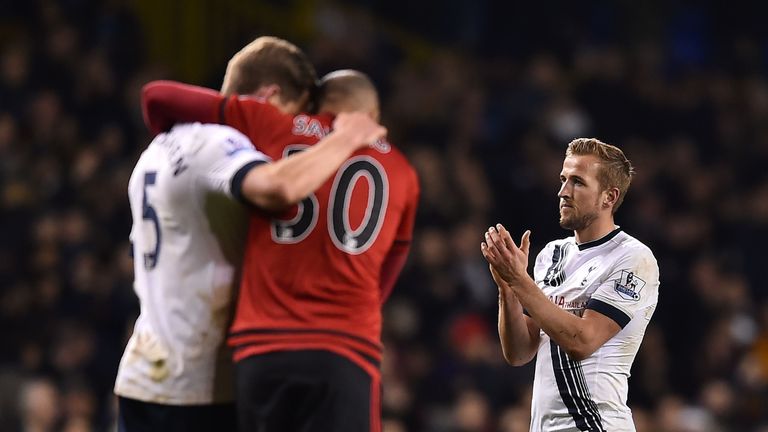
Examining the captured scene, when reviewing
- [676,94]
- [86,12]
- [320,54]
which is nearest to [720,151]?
[676,94]

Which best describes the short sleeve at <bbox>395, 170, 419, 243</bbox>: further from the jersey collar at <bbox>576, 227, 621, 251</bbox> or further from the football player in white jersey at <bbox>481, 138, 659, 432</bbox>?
the jersey collar at <bbox>576, 227, 621, 251</bbox>

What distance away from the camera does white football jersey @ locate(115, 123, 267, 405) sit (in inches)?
151

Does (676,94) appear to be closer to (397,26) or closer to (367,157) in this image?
(397,26)

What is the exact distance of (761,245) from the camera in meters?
11.0

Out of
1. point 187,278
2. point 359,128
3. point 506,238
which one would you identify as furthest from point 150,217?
point 506,238

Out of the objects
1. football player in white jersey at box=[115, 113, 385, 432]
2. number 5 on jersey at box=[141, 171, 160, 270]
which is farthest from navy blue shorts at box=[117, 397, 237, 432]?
number 5 on jersey at box=[141, 171, 160, 270]

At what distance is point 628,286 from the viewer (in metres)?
4.13

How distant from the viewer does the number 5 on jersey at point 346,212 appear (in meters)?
3.78

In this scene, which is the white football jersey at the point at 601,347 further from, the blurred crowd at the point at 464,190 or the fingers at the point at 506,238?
the blurred crowd at the point at 464,190

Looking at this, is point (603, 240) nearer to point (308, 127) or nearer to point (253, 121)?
point (308, 127)

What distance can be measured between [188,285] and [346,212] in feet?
1.78

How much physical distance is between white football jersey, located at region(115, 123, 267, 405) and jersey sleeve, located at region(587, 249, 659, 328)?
47.7 inches

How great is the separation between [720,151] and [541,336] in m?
8.18

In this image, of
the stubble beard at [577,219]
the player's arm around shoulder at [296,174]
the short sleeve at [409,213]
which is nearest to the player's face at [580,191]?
the stubble beard at [577,219]
